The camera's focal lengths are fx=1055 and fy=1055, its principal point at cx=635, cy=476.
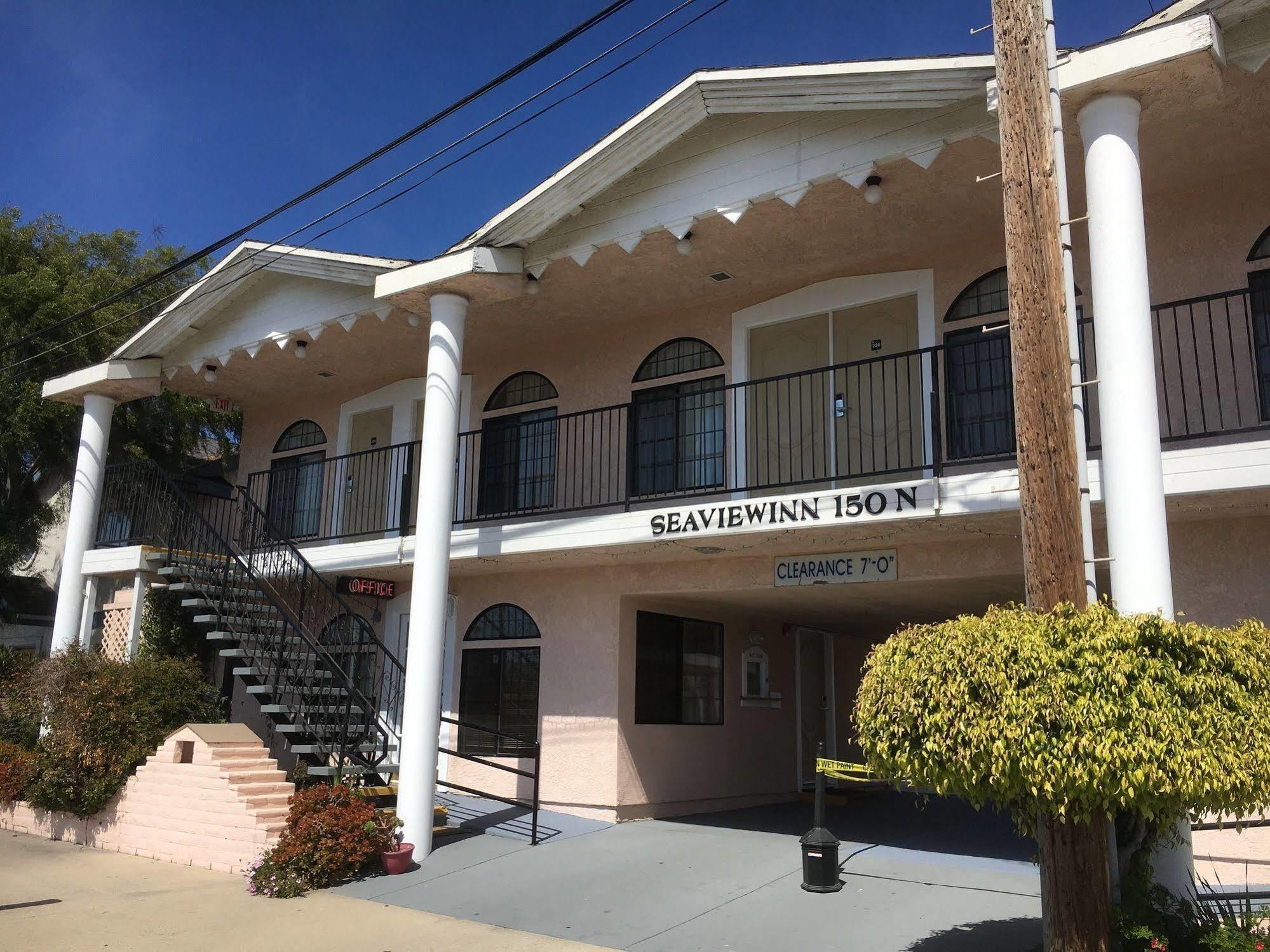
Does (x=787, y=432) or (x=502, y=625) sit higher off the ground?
(x=787, y=432)

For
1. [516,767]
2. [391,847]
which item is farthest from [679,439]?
[391,847]

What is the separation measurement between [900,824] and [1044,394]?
8.07 metres

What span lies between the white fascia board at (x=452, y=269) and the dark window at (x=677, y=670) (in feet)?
14.9

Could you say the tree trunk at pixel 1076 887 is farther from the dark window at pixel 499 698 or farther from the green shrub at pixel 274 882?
Answer: the dark window at pixel 499 698

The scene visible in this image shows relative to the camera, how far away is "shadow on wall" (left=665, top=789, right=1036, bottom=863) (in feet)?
35.1

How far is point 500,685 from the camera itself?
537 inches

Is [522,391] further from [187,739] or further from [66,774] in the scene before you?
[66,774]

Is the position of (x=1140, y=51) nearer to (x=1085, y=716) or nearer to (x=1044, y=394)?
(x=1044, y=394)

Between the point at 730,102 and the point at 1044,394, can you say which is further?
the point at 730,102

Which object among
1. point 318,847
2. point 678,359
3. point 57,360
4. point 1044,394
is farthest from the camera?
point 57,360

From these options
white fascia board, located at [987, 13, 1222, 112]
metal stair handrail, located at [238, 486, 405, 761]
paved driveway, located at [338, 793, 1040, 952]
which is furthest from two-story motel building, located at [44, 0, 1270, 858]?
paved driveway, located at [338, 793, 1040, 952]

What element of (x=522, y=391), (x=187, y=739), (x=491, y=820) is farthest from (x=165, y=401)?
(x=491, y=820)

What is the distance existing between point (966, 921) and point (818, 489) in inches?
→ 208

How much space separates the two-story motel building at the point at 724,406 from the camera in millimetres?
8586
